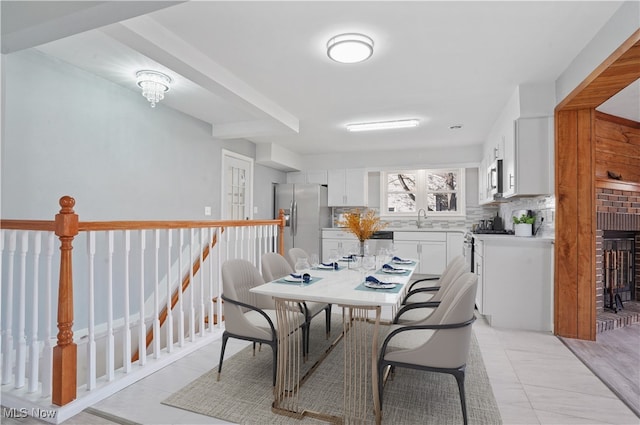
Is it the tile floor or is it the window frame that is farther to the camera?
the window frame

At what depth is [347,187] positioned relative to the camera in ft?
22.5

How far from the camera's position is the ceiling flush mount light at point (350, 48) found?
Answer: 2516 millimetres

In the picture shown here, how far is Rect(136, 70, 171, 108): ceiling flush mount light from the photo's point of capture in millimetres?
3189

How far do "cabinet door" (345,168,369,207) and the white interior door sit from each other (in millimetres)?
2051

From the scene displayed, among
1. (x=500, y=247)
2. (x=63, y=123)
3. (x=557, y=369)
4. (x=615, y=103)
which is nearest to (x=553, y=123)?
(x=615, y=103)

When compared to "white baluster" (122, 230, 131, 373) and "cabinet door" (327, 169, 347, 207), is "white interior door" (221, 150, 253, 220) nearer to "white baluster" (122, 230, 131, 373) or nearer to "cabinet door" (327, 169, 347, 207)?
"cabinet door" (327, 169, 347, 207)

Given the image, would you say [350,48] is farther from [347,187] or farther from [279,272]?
[347,187]

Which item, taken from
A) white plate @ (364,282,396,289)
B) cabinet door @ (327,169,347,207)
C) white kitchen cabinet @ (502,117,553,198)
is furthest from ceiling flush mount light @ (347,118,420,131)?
white plate @ (364,282,396,289)

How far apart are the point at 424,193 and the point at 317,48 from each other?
470cm

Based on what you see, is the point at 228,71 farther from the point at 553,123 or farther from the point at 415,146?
the point at 415,146

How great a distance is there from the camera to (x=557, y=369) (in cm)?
254

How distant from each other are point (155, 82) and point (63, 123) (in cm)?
91

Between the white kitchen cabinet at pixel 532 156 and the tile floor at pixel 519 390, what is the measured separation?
154cm

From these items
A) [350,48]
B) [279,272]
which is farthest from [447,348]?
[350,48]
